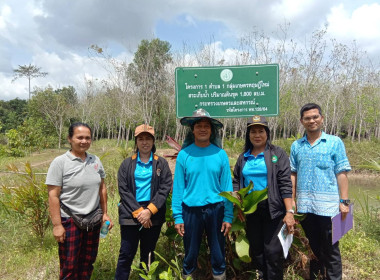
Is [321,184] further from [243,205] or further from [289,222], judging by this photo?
[243,205]

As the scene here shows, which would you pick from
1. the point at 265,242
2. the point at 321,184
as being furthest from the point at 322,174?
the point at 265,242

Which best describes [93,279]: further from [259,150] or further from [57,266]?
[259,150]

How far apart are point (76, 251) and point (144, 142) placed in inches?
41.5

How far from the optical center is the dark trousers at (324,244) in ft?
7.45

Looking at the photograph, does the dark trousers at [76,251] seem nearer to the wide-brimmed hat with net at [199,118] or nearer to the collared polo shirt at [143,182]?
the collared polo shirt at [143,182]

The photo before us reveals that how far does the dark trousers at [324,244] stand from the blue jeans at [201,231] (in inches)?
31.7

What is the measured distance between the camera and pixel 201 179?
216 centimetres

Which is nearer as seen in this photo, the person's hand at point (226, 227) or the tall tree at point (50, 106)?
the person's hand at point (226, 227)

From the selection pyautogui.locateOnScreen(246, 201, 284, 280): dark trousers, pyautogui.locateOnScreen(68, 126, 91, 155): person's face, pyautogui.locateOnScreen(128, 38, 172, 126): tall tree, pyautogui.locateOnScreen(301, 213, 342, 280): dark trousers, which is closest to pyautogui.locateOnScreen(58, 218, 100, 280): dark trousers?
pyautogui.locateOnScreen(68, 126, 91, 155): person's face

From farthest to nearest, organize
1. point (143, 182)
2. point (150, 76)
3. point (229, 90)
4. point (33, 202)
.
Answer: point (150, 76)
point (33, 202)
point (229, 90)
point (143, 182)

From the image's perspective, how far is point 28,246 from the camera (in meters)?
3.79

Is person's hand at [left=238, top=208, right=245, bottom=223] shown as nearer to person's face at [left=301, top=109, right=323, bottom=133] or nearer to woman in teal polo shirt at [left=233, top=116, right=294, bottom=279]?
woman in teal polo shirt at [left=233, top=116, right=294, bottom=279]

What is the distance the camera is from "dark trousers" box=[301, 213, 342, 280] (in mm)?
2271

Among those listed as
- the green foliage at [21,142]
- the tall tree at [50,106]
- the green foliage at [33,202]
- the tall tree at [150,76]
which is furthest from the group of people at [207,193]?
the tall tree at [50,106]
